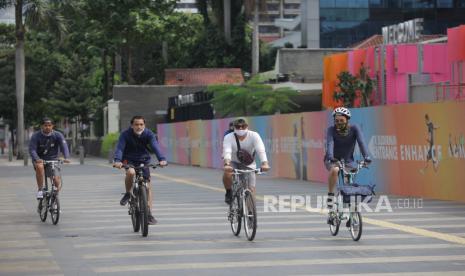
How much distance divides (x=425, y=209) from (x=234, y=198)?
6.05 meters

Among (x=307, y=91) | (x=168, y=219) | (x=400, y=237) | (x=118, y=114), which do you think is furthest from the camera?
(x=118, y=114)

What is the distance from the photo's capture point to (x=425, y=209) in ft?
68.1

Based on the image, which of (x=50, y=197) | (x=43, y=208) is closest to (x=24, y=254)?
(x=50, y=197)

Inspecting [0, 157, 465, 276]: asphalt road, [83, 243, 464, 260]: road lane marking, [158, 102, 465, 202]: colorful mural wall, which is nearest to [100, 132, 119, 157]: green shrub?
[158, 102, 465, 202]: colorful mural wall

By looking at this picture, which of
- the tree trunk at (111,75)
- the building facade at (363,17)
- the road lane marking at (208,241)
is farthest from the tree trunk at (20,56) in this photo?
the road lane marking at (208,241)

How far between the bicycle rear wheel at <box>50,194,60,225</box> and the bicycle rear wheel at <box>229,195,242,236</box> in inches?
150

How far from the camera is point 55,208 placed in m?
18.8

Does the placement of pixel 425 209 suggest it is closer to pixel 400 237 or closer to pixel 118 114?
pixel 400 237

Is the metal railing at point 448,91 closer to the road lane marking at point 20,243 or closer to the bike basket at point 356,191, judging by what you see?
the bike basket at point 356,191

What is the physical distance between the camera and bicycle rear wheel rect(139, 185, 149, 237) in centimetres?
1585

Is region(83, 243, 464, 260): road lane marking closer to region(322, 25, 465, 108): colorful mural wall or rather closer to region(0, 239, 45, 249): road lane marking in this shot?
region(0, 239, 45, 249): road lane marking

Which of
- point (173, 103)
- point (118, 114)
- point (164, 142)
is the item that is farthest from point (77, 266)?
point (118, 114)

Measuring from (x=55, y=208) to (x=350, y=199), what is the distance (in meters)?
6.00

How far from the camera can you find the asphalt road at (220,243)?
12227 mm
